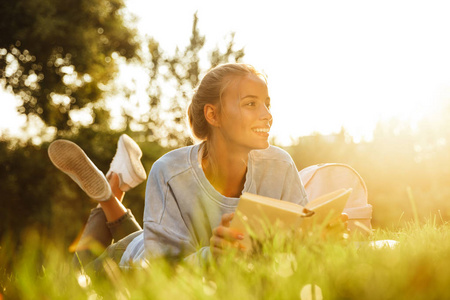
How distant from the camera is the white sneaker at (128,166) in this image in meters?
5.29

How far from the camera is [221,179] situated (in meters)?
3.26

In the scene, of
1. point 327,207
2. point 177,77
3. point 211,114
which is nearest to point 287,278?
point 327,207

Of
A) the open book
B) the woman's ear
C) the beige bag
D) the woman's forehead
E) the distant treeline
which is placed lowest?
the distant treeline

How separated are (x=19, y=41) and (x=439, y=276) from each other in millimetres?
15942

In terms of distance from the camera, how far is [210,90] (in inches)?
130

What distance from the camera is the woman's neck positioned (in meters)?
3.24

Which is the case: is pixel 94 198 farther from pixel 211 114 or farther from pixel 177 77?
pixel 177 77

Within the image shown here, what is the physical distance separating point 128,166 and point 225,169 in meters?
2.35

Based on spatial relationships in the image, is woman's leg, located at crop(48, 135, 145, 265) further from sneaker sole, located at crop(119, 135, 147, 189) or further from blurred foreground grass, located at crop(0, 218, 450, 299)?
blurred foreground grass, located at crop(0, 218, 450, 299)

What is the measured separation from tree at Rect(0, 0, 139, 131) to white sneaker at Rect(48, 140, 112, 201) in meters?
10.5

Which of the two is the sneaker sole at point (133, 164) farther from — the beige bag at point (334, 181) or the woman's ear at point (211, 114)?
the woman's ear at point (211, 114)

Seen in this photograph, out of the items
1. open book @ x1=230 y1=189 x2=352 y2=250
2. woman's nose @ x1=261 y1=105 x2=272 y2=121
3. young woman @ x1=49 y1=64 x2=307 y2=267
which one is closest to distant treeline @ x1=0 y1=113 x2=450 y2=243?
young woman @ x1=49 y1=64 x2=307 y2=267

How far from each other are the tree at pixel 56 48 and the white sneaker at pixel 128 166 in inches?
392

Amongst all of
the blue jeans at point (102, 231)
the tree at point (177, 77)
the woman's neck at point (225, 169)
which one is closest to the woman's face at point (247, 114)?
the woman's neck at point (225, 169)
